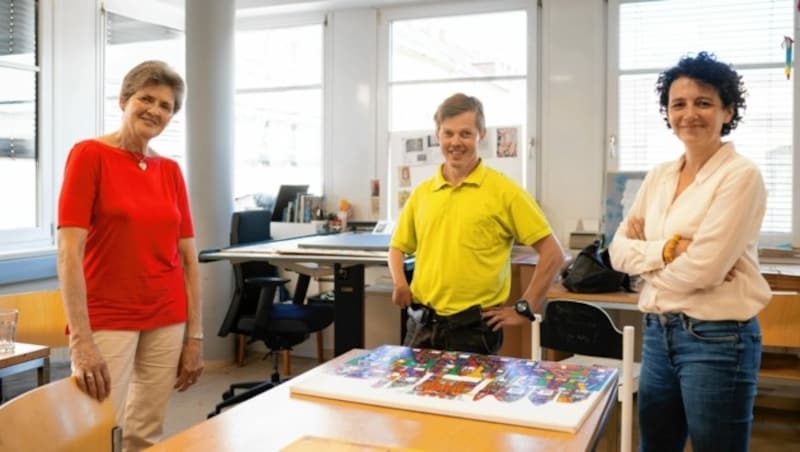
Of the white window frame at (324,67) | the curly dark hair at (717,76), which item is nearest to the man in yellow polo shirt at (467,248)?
the curly dark hair at (717,76)

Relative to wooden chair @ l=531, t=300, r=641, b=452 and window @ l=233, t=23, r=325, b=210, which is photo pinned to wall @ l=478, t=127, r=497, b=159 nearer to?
window @ l=233, t=23, r=325, b=210

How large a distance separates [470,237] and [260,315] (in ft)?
6.37

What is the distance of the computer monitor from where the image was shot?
5.43 metres

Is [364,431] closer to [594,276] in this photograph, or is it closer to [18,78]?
[594,276]

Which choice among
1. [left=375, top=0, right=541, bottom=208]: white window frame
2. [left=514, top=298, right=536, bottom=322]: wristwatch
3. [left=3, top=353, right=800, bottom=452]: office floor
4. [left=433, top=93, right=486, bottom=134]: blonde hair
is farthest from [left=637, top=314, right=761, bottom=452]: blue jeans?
[left=375, top=0, right=541, bottom=208]: white window frame

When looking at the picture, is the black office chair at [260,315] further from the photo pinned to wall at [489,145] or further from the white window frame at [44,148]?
the photo pinned to wall at [489,145]

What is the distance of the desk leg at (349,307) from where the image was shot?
3.41 meters

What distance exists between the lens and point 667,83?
1.87m

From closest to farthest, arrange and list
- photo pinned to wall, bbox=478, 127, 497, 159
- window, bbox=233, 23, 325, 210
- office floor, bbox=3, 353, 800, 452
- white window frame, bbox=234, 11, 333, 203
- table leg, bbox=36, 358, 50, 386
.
→ 1. table leg, bbox=36, 358, 50, 386
2. office floor, bbox=3, 353, 800, 452
3. photo pinned to wall, bbox=478, 127, 497, 159
4. white window frame, bbox=234, 11, 333, 203
5. window, bbox=233, 23, 325, 210

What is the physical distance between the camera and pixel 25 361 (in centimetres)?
224

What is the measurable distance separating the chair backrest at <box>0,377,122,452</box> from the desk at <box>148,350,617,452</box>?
10.5 inches

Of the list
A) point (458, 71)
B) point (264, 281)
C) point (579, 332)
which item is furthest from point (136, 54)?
point (579, 332)

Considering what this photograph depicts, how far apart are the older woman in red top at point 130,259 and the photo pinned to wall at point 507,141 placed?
3129 millimetres

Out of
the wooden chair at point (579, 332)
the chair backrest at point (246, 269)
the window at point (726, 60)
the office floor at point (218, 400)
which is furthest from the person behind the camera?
the window at point (726, 60)
